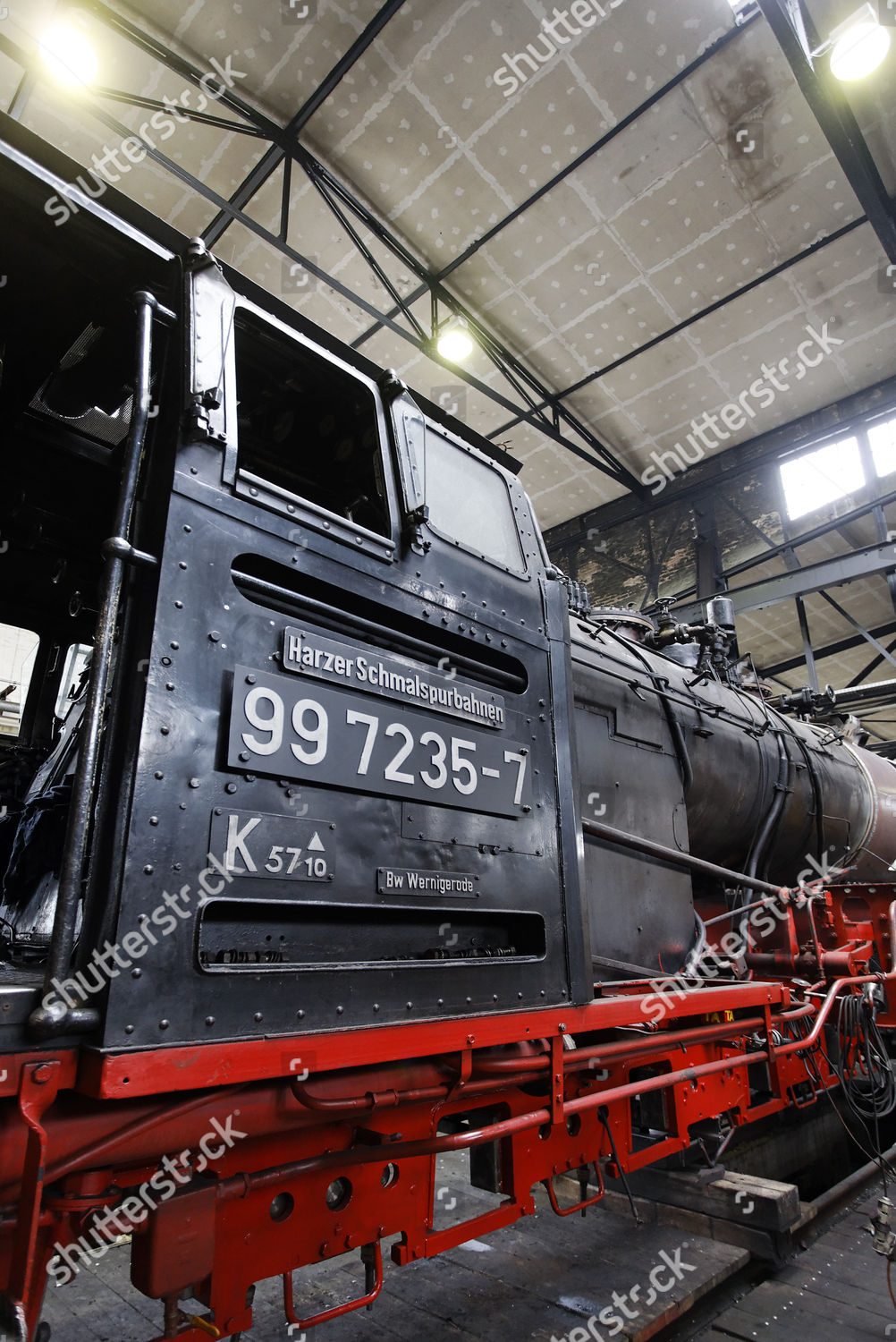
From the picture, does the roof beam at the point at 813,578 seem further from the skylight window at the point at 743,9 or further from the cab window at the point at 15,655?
the cab window at the point at 15,655

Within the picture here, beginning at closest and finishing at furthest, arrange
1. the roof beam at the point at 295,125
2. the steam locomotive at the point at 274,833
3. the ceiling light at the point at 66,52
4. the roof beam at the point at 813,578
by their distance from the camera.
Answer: the steam locomotive at the point at 274,833 < the ceiling light at the point at 66,52 < the roof beam at the point at 295,125 < the roof beam at the point at 813,578

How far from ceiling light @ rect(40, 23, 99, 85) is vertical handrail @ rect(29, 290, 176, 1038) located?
6.38 meters

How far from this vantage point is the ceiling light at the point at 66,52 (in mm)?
5984

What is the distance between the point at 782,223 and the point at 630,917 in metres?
8.37

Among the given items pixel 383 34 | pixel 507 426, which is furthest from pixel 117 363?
pixel 507 426

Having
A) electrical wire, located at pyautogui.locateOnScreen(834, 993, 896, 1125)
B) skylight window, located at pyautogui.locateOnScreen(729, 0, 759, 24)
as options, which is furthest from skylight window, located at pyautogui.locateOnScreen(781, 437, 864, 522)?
electrical wire, located at pyautogui.locateOnScreen(834, 993, 896, 1125)

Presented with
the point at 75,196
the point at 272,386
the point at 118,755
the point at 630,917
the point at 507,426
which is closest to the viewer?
the point at 118,755

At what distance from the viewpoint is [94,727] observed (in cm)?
143

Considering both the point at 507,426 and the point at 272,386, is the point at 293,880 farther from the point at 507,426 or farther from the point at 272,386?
the point at 507,426

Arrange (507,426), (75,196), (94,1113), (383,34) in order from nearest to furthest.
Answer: (94,1113)
(75,196)
(383,34)
(507,426)

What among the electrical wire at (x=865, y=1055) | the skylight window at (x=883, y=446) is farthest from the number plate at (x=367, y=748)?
the skylight window at (x=883, y=446)

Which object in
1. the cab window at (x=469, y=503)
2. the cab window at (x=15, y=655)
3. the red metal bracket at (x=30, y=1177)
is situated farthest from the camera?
the cab window at (x=15, y=655)

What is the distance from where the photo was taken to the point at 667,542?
39.5ft

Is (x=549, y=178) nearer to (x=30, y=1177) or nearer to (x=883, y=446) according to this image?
(x=883, y=446)
